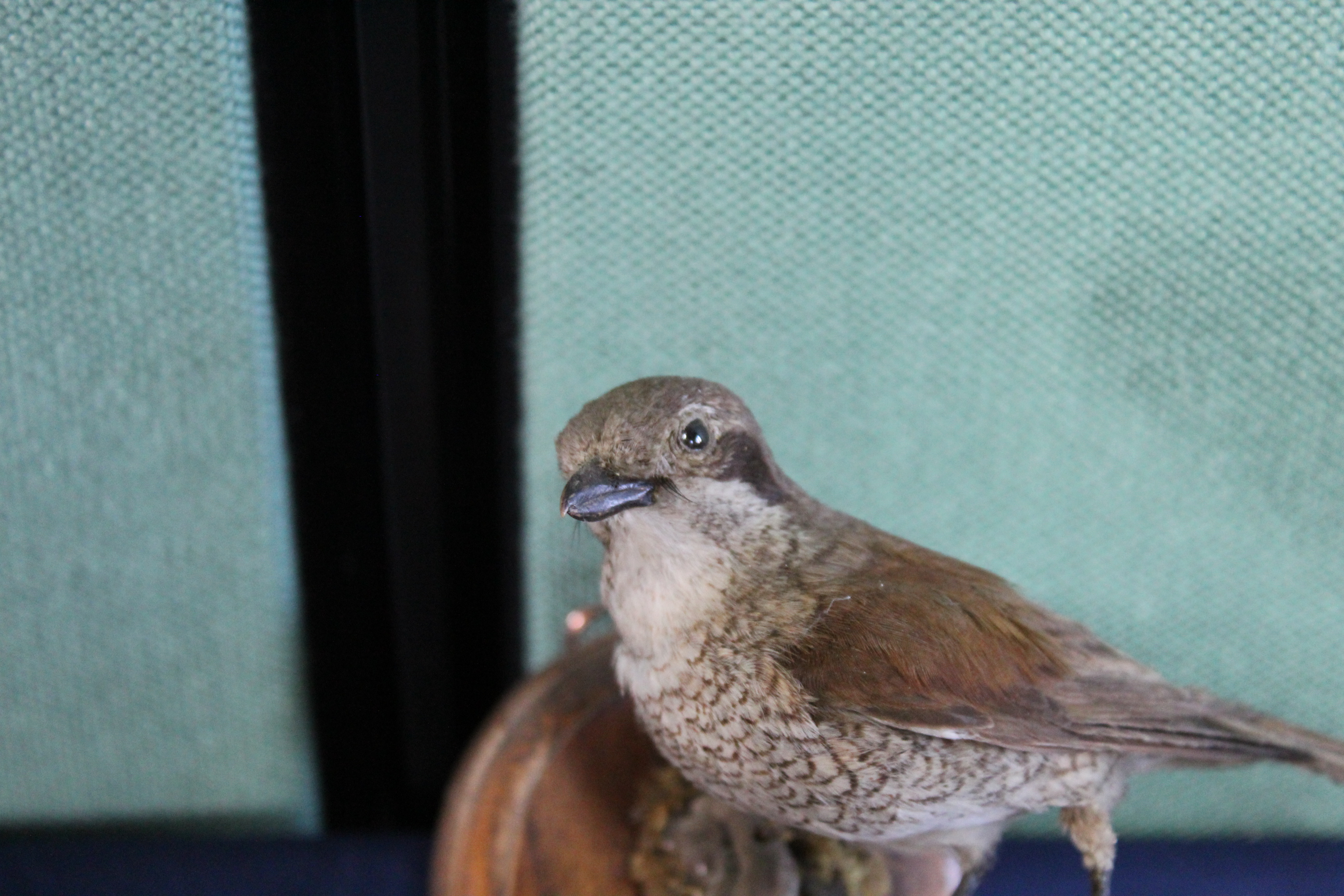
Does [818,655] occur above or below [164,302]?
below

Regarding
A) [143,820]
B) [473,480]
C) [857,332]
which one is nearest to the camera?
[857,332]

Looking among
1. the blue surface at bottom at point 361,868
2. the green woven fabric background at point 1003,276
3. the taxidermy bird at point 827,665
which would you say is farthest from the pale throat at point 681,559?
the blue surface at bottom at point 361,868

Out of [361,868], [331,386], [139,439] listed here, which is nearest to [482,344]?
[331,386]

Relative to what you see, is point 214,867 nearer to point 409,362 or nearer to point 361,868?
point 361,868

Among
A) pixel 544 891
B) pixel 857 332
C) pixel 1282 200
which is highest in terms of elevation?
pixel 1282 200

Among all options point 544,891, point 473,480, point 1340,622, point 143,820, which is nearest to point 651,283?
point 473,480

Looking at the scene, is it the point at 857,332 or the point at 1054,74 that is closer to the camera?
the point at 1054,74

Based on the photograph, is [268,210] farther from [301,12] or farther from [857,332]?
[857,332]
